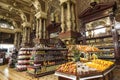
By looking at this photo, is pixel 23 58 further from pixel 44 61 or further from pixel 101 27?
pixel 101 27

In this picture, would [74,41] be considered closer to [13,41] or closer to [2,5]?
[2,5]

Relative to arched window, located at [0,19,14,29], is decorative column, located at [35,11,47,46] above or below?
below

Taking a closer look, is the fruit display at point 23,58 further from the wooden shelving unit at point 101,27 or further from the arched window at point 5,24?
the arched window at point 5,24

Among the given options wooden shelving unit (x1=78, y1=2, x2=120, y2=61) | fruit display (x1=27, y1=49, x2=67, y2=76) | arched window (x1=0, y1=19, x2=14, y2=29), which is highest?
arched window (x1=0, y1=19, x2=14, y2=29)

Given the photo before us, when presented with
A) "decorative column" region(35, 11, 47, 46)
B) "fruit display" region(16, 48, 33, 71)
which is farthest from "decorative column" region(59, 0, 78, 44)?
"decorative column" region(35, 11, 47, 46)

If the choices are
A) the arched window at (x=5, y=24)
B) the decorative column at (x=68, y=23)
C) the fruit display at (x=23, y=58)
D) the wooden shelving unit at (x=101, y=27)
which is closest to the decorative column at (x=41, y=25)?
the decorative column at (x=68, y=23)

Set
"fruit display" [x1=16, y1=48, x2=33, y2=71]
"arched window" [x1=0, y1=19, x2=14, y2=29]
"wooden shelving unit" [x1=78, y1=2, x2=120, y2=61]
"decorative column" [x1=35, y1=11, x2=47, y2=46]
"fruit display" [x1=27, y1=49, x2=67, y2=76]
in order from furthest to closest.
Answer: "arched window" [x1=0, y1=19, x2=14, y2=29], "decorative column" [x1=35, y1=11, x2=47, y2=46], "fruit display" [x1=16, y1=48, x2=33, y2=71], "wooden shelving unit" [x1=78, y1=2, x2=120, y2=61], "fruit display" [x1=27, y1=49, x2=67, y2=76]

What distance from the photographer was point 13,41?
1385 centimetres

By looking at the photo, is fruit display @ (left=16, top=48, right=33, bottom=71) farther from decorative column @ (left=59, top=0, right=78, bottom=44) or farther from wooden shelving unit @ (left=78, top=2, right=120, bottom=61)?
wooden shelving unit @ (left=78, top=2, right=120, bottom=61)

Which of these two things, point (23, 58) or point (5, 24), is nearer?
point (23, 58)

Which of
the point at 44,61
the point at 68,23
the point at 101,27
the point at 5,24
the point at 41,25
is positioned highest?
the point at 5,24

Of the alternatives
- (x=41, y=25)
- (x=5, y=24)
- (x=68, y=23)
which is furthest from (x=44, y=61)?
(x=5, y=24)

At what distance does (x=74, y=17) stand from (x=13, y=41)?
1075 centimetres

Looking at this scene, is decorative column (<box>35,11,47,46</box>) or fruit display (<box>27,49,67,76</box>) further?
decorative column (<box>35,11,47,46</box>)
